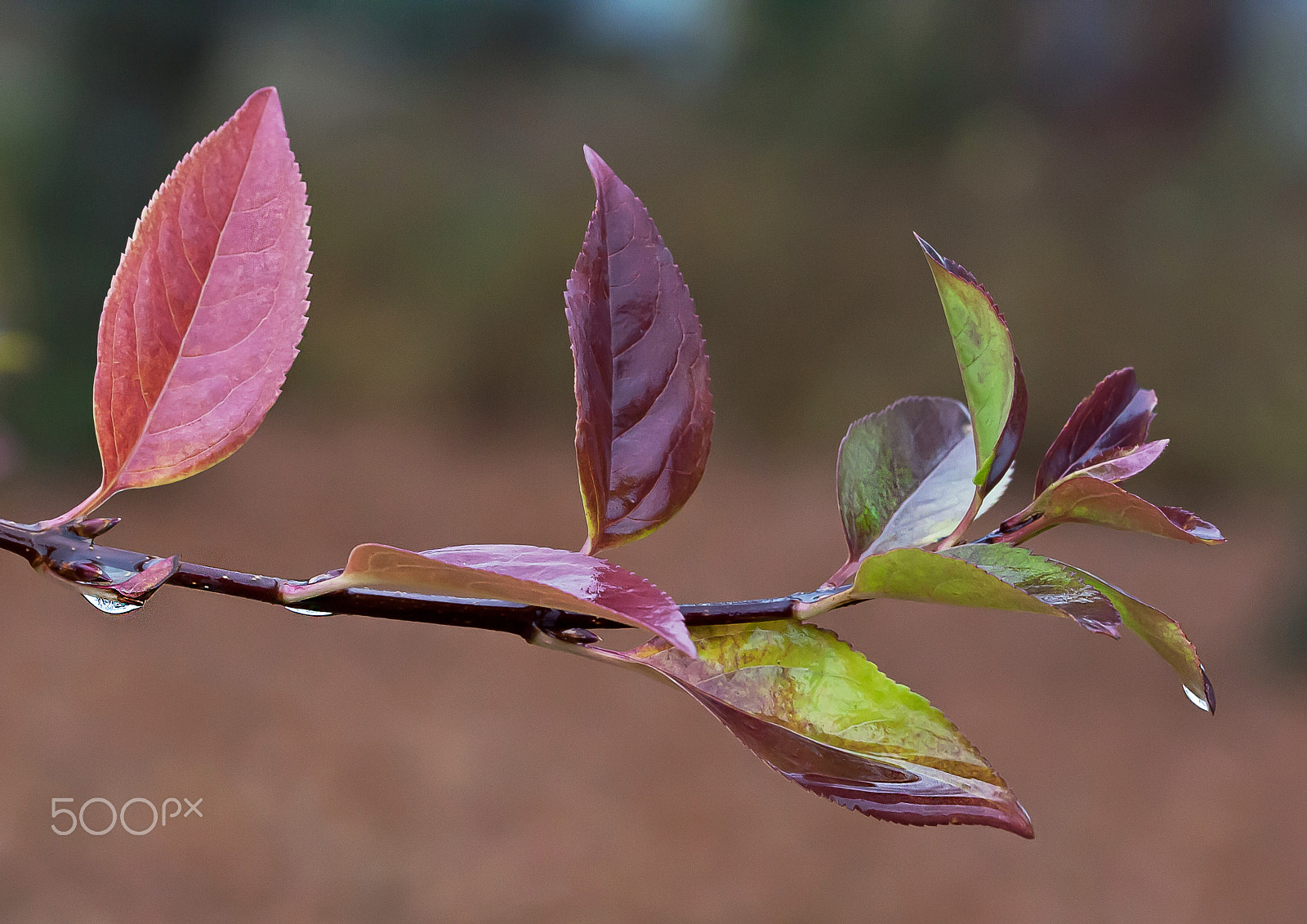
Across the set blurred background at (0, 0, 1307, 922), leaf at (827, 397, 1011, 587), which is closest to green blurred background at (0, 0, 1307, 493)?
blurred background at (0, 0, 1307, 922)

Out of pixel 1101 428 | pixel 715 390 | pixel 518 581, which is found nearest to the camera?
pixel 518 581

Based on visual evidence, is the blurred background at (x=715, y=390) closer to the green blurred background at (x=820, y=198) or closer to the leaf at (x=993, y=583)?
the green blurred background at (x=820, y=198)

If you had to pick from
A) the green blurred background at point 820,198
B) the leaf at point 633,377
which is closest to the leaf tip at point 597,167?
the leaf at point 633,377

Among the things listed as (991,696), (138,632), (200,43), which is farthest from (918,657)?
(200,43)

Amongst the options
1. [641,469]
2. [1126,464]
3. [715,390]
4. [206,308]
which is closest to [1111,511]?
[1126,464]

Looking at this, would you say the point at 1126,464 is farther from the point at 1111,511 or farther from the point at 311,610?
the point at 311,610

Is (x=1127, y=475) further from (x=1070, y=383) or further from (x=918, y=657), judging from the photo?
(x=1070, y=383)

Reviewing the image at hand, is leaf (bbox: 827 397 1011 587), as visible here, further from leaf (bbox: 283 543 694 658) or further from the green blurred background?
the green blurred background
